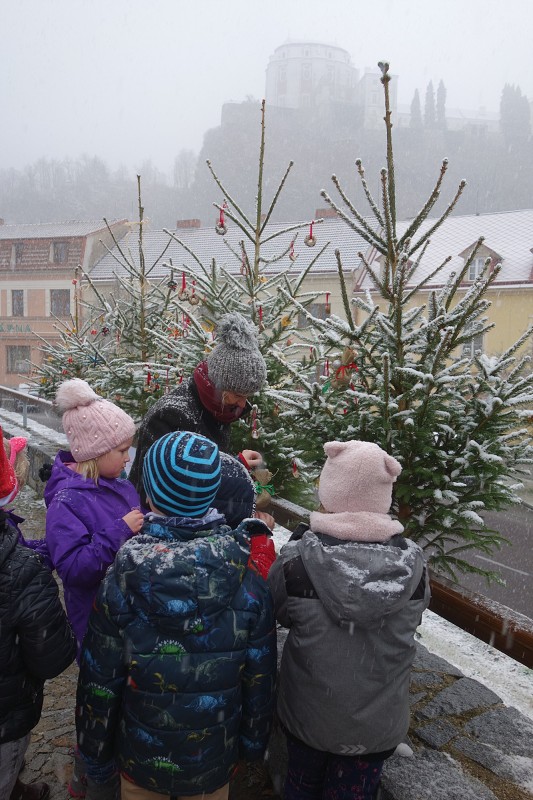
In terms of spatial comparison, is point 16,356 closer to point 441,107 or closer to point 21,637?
point 21,637

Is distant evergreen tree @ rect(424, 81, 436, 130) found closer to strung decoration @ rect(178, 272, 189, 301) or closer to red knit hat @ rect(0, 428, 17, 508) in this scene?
strung decoration @ rect(178, 272, 189, 301)

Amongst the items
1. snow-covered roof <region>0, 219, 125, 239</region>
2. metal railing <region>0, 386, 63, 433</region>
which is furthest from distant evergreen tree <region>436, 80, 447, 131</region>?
metal railing <region>0, 386, 63, 433</region>

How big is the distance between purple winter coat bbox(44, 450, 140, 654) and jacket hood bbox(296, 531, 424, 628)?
0.81m

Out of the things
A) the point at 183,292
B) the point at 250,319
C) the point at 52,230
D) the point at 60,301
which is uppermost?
the point at 52,230

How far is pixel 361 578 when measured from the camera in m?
2.07

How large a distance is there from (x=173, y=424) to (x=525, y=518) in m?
15.0

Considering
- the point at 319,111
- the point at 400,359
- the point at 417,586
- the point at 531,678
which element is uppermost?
the point at 319,111

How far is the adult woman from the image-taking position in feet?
9.82

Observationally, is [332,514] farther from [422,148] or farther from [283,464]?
[422,148]

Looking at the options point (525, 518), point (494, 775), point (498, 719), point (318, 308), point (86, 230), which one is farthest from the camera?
point (86, 230)

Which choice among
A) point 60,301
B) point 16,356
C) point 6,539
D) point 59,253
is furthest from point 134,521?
point 16,356

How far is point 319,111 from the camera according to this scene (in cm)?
11856

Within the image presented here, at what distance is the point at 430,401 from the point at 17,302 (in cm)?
4031

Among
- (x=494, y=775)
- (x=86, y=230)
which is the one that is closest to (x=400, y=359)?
(x=494, y=775)
